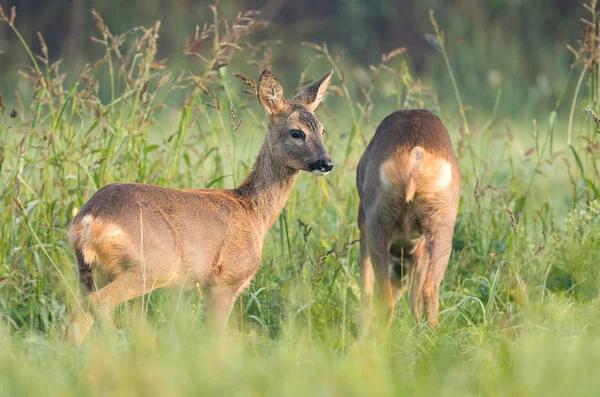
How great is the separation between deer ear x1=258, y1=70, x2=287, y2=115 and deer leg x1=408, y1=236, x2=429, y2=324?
109cm

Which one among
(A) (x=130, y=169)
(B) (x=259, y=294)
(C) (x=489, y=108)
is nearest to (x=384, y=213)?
(B) (x=259, y=294)

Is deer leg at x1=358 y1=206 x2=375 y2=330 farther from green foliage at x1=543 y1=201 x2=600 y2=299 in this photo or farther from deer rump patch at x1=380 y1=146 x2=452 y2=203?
green foliage at x1=543 y1=201 x2=600 y2=299

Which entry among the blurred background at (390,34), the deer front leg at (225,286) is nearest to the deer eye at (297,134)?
the deer front leg at (225,286)

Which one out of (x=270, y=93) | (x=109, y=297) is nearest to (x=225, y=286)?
(x=109, y=297)

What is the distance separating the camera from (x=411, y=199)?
197 inches

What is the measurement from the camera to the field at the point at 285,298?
3.22 meters

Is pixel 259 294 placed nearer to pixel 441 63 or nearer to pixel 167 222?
pixel 167 222

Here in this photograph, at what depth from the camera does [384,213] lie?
5.16 m

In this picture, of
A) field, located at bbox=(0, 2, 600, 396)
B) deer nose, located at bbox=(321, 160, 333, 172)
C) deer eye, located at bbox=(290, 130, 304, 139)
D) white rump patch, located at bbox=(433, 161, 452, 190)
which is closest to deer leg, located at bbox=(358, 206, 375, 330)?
field, located at bbox=(0, 2, 600, 396)

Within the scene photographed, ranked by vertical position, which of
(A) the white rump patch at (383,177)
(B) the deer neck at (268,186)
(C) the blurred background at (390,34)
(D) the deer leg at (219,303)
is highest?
(C) the blurred background at (390,34)

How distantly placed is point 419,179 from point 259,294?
1162 mm

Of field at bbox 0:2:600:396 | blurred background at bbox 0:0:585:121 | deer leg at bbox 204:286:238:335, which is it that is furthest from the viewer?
blurred background at bbox 0:0:585:121

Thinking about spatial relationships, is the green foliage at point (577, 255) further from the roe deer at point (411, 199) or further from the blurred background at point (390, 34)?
the blurred background at point (390, 34)

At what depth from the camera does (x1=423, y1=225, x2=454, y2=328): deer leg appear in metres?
5.17
